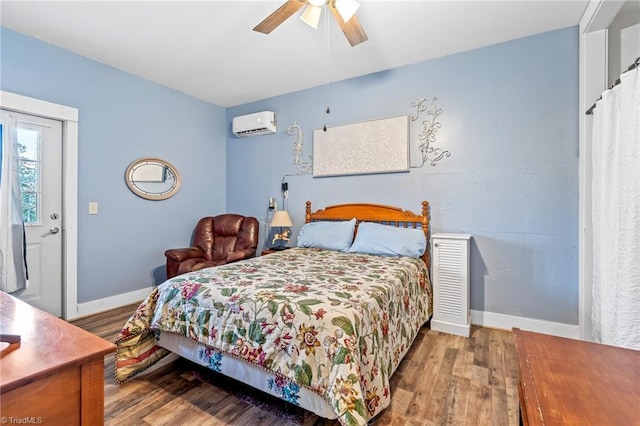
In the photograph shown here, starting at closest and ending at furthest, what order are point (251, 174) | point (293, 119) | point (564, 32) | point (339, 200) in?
1. point (564, 32)
2. point (339, 200)
3. point (293, 119)
4. point (251, 174)

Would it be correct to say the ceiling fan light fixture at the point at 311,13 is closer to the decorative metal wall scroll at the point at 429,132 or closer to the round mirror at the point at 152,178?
the decorative metal wall scroll at the point at 429,132

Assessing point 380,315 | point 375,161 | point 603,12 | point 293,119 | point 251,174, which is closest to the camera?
point 380,315

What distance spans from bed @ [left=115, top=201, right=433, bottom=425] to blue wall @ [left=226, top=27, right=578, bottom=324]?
0.88 m

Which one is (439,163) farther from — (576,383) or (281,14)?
(576,383)

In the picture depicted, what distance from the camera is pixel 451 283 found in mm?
2646

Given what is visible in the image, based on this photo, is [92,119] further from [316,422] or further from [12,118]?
[316,422]

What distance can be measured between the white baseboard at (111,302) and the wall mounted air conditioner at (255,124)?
2461mm

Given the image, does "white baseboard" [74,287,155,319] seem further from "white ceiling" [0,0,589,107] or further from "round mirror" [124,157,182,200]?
"white ceiling" [0,0,589,107]

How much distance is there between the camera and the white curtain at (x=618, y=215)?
1.54 metres

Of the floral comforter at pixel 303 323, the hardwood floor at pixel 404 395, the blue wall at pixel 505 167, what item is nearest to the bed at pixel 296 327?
the floral comforter at pixel 303 323

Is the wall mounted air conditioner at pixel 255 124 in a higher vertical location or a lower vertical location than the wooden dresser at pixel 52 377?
higher

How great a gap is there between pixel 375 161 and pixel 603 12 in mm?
2064

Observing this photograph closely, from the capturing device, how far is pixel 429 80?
10.1 ft

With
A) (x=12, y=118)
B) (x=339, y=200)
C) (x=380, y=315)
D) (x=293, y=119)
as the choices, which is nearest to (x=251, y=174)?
(x=293, y=119)
